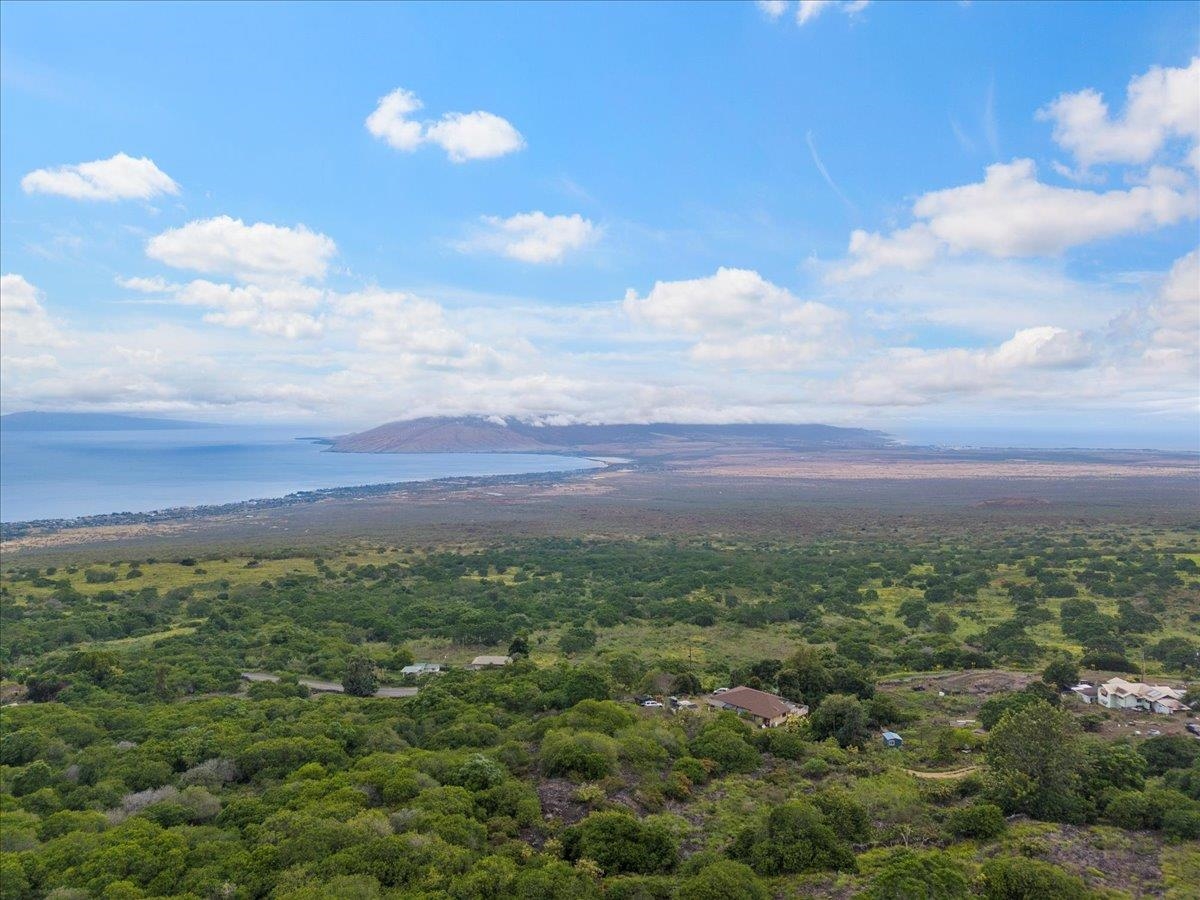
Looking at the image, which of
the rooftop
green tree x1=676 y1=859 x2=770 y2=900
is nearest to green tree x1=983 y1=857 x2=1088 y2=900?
green tree x1=676 y1=859 x2=770 y2=900

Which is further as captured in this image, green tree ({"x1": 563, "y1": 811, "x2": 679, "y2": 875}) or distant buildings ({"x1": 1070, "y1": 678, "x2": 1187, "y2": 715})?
distant buildings ({"x1": 1070, "y1": 678, "x2": 1187, "y2": 715})

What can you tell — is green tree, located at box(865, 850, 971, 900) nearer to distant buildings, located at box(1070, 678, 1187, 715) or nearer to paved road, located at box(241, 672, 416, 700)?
distant buildings, located at box(1070, 678, 1187, 715)

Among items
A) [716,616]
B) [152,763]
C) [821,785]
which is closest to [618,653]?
[716,616]

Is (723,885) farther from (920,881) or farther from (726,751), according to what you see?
(726,751)

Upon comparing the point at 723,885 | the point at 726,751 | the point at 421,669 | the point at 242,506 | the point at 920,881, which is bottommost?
the point at 421,669

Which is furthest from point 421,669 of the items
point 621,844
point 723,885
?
point 723,885

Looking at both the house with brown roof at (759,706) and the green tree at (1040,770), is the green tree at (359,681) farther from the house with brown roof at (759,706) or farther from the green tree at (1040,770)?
the green tree at (1040,770)

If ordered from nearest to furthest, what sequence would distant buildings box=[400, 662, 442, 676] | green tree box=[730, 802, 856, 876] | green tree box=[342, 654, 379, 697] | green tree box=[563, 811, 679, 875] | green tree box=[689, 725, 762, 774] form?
green tree box=[730, 802, 856, 876]
green tree box=[563, 811, 679, 875]
green tree box=[689, 725, 762, 774]
green tree box=[342, 654, 379, 697]
distant buildings box=[400, 662, 442, 676]
